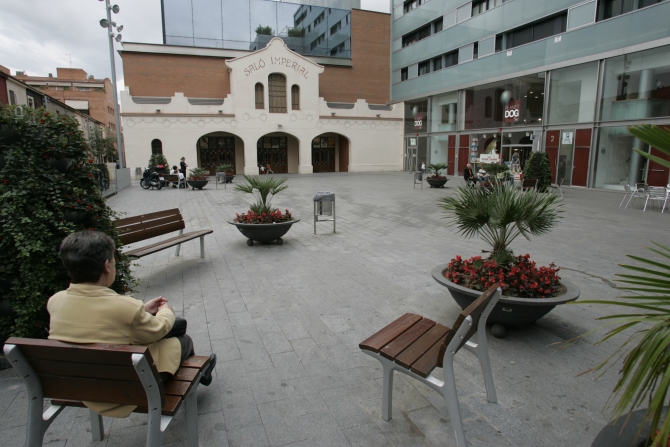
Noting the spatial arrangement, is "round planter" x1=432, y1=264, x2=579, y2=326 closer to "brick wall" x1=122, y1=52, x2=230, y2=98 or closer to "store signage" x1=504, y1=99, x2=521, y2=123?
"store signage" x1=504, y1=99, x2=521, y2=123

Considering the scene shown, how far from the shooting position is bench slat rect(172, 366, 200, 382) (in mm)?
2391

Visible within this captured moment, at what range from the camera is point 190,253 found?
736 centimetres

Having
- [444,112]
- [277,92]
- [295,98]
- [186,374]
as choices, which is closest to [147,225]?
[186,374]

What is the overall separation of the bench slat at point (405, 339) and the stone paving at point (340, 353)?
491 mm

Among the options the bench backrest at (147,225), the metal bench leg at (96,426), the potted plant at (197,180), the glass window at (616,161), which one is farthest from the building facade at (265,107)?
the metal bench leg at (96,426)

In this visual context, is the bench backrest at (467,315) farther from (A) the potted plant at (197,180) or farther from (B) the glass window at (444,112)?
(B) the glass window at (444,112)

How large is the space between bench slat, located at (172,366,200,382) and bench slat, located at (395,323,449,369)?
3.99ft

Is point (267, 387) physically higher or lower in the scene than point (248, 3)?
lower

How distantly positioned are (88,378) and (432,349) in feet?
6.47

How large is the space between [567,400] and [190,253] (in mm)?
6156

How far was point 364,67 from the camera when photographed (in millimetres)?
39812

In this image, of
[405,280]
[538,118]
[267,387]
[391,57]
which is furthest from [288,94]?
[267,387]

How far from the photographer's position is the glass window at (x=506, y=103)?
75.6 feet

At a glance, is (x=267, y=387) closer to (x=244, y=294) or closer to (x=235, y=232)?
(x=244, y=294)
